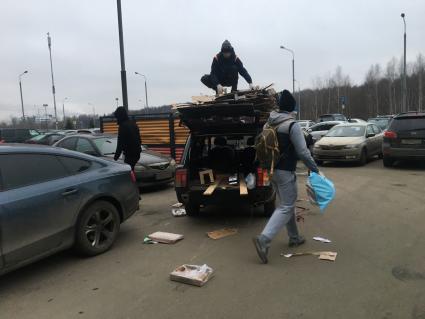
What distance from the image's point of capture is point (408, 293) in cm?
384

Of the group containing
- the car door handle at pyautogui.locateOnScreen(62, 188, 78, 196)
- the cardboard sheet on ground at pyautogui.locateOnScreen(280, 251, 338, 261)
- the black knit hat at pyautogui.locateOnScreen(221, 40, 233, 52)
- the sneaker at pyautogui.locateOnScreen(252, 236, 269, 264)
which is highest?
the black knit hat at pyautogui.locateOnScreen(221, 40, 233, 52)

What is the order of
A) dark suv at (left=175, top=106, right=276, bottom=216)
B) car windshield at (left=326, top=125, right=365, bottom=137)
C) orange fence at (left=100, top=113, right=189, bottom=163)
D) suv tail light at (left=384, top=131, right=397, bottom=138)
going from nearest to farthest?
dark suv at (left=175, top=106, right=276, bottom=216), suv tail light at (left=384, top=131, right=397, bottom=138), orange fence at (left=100, top=113, right=189, bottom=163), car windshield at (left=326, top=125, right=365, bottom=137)

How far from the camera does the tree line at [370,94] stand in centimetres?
7625

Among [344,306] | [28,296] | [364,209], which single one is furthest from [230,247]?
[364,209]

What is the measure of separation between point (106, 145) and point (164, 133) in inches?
159

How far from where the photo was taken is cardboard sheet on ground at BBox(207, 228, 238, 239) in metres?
5.92

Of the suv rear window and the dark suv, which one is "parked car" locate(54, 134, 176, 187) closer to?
the dark suv

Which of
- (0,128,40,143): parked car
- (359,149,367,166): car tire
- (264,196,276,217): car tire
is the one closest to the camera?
Answer: (264,196,276,217): car tire

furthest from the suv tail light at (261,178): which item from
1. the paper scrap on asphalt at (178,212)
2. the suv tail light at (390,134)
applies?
the suv tail light at (390,134)

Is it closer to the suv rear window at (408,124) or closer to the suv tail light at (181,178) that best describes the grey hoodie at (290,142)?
the suv tail light at (181,178)

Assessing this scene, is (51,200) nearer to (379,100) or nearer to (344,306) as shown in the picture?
(344,306)

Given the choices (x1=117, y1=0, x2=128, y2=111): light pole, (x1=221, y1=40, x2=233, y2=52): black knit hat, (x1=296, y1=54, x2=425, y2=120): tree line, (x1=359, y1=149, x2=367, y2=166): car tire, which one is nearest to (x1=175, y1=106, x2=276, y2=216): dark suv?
(x1=221, y1=40, x2=233, y2=52): black knit hat

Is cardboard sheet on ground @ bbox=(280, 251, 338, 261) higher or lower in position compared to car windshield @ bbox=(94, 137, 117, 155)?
lower

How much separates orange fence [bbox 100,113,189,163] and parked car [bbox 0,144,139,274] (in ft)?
26.5
